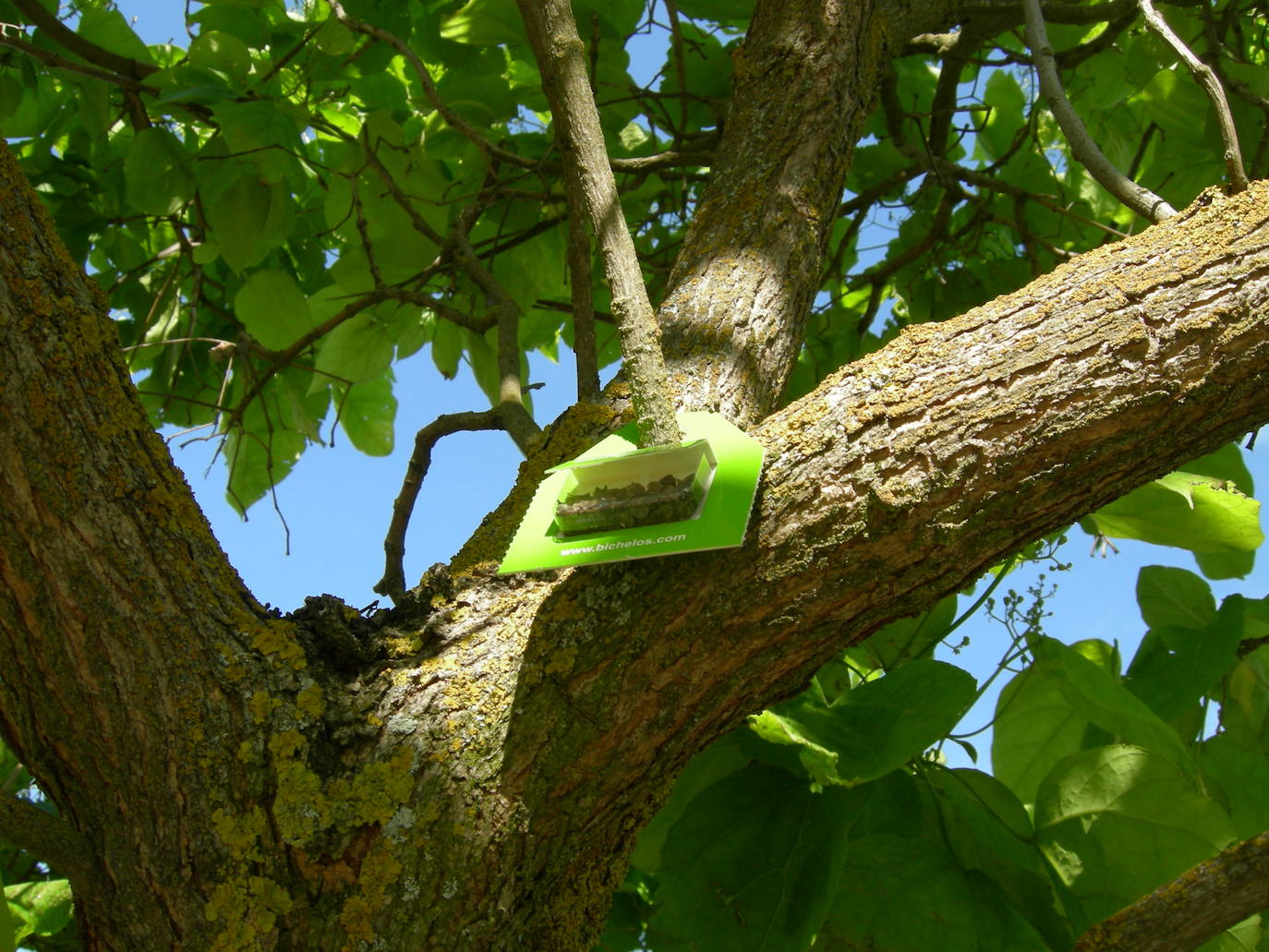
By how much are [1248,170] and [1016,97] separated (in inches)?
22.4

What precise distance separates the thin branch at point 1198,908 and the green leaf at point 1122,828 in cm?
24

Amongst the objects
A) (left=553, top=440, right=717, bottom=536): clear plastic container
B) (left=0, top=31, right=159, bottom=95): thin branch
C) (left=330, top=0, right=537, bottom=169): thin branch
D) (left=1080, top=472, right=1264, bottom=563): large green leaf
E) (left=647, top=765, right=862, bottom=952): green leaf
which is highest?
(left=0, top=31, right=159, bottom=95): thin branch

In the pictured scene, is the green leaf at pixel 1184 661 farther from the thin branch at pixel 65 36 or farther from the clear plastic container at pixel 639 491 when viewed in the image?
the thin branch at pixel 65 36

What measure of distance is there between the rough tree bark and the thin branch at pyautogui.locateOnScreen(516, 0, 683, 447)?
0.09 metres

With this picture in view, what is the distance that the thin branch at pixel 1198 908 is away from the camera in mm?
707

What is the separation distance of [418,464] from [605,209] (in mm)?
384

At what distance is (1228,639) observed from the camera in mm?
1097

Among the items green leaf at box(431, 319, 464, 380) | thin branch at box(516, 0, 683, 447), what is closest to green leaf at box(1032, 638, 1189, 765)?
thin branch at box(516, 0, 683, 447)

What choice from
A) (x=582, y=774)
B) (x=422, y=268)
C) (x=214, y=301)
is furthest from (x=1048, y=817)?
(x=214, y=301)

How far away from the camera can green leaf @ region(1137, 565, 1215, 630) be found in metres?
1.30

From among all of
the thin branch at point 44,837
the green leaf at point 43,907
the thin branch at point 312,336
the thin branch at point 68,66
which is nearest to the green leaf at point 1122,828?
the thin branch at point 44,837

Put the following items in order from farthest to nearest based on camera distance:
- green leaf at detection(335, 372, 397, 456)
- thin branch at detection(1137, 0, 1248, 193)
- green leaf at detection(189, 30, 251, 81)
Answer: green leaf at detection(335, 372, 397, 456)
green leaf at detection(189, 30, 251, 81)
thin branch at detection(1137, 0, 1248, 193)

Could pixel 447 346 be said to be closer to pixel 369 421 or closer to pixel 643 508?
pixel 369 421

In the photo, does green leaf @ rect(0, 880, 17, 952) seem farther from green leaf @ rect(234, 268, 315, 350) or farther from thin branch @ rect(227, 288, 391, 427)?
green leaf @ rect(234, 268, 315, 350)
